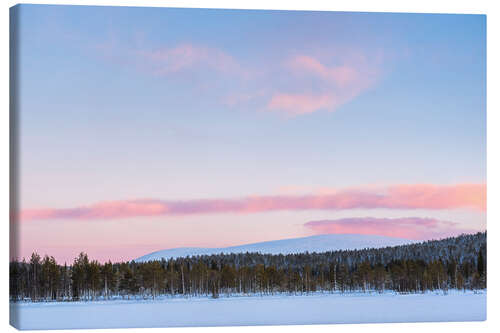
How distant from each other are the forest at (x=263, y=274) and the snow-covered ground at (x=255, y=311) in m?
0.20

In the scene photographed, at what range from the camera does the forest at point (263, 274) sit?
21.7 metres

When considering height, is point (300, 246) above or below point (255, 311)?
above

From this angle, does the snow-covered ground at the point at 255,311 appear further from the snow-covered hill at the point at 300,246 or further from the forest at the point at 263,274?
the snow-covered hill at the point at 300,246

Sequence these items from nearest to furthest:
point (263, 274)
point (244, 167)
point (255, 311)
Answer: point (255, 311) < point (244, 167) < point (263, 274)

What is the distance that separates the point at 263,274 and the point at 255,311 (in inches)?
35.9

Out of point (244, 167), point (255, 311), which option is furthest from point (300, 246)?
point (244, 167)

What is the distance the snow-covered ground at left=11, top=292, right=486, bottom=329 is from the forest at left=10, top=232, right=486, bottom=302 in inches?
7.7

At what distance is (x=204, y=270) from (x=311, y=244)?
2.29 m

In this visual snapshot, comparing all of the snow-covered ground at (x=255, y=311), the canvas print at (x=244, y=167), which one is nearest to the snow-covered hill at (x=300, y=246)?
the canvas print at (x=244, y=167)

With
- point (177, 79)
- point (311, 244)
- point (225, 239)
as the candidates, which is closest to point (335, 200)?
point (311, 244)

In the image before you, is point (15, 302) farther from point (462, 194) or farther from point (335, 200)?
point (462, 194)

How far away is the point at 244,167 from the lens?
2248 centimetres

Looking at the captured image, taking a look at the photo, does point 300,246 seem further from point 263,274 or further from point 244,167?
point 244,167

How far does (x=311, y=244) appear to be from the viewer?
891 inches
